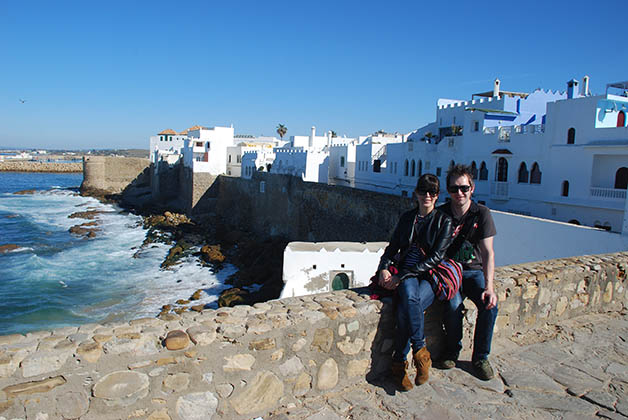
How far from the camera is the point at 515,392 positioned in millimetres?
3354

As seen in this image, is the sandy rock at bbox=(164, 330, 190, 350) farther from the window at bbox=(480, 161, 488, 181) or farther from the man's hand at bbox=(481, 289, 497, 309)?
the window at bbox=(480, 161, 488, 181)

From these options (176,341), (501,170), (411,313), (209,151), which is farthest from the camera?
(209,151)

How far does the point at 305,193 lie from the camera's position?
25.0m

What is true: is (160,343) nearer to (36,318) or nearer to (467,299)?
(467,299)

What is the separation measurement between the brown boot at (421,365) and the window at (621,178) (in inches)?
523

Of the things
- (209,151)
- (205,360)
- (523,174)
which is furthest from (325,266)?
(209,151)

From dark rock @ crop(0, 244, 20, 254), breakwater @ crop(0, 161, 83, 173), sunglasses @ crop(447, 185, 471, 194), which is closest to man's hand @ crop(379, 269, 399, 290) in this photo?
sunglasses @ crop(447, 185, 471, 194)

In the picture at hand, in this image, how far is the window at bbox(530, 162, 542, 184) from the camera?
1627 cm

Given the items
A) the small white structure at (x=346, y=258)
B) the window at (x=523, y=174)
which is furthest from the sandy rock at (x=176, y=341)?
the window at (x=523, y=174)

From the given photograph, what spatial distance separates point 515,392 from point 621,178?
1317 cm

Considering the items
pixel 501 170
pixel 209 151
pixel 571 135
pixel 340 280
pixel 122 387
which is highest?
pixel 571 135

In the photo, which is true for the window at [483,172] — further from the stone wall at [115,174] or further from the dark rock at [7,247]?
the stone wall at [115,174]

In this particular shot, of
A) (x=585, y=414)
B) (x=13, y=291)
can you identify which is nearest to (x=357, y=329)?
Answer: (x=585, y=414)

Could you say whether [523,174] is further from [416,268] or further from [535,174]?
[416,268]
